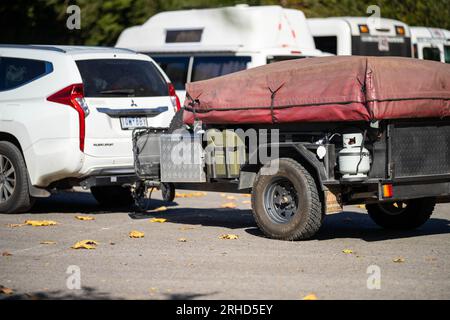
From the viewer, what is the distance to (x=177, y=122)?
1122 centimetres

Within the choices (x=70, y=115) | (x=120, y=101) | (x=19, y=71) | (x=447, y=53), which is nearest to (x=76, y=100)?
(x=70, y=115)

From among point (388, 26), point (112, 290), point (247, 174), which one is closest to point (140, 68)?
point (247, 174)

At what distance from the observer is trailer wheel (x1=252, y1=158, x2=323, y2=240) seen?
31.3ft

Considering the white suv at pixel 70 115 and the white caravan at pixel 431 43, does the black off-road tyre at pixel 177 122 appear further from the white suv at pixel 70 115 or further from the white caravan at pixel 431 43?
the white caravan at pixel 431 43

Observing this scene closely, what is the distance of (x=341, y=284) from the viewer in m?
7.58

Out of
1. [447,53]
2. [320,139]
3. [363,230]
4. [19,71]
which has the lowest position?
[363,230]


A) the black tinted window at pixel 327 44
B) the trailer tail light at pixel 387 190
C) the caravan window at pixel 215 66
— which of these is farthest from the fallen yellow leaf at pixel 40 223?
the black tinted window at pixel 327 44

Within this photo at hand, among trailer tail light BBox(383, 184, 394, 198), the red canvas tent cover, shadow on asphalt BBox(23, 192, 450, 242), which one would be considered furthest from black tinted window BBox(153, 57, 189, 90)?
trailer tail light BBox(383, 184, 394, 198)

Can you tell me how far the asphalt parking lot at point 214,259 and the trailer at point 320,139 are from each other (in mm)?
473

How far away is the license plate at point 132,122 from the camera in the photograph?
1174 centimetres

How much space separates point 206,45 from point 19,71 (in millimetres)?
5656

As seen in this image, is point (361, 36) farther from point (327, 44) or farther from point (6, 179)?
point (6, 179)

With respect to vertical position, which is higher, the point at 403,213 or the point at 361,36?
the point at 361,36

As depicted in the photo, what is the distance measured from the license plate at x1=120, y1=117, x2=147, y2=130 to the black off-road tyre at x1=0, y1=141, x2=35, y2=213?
4.26 feet
